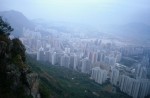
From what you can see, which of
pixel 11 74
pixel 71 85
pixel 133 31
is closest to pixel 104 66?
pixel 71 85

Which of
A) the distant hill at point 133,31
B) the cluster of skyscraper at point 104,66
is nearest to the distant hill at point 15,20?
the cluster of skyscraper at point 104,66

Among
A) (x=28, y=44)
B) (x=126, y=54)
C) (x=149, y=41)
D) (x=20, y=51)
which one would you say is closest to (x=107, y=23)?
(x=149, y=41)

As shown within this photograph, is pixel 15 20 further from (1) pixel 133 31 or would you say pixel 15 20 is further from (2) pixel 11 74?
(2) pixel 11 74

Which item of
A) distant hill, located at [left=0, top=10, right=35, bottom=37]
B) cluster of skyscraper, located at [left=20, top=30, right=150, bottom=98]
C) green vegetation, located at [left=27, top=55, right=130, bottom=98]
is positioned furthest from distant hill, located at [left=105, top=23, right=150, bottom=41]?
green vegetation, located at [left=27, top=55, right=130, bottom=98]

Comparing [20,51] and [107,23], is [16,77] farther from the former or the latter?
[107,23]

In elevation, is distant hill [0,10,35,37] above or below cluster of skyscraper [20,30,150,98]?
above

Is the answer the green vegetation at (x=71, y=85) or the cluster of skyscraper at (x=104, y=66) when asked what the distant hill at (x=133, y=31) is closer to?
the cluster of skyscraper at (x=104, y=66)

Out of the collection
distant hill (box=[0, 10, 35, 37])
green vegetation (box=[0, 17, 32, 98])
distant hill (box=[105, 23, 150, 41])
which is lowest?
distant hill (box=[105, 23, 150, 41])

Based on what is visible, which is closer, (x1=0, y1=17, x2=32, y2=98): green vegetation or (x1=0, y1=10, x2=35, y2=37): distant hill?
(x1=0, y1=17, x2=32, y2=98): green vegetation

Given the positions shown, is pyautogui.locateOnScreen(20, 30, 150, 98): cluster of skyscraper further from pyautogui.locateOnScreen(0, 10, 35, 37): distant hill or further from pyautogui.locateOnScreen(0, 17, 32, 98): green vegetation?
pyautogui.locateOnScreen(0, 17, 32, 98): green vegetation

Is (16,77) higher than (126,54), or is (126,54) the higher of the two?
(16,77)

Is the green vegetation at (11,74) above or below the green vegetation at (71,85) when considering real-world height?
above
